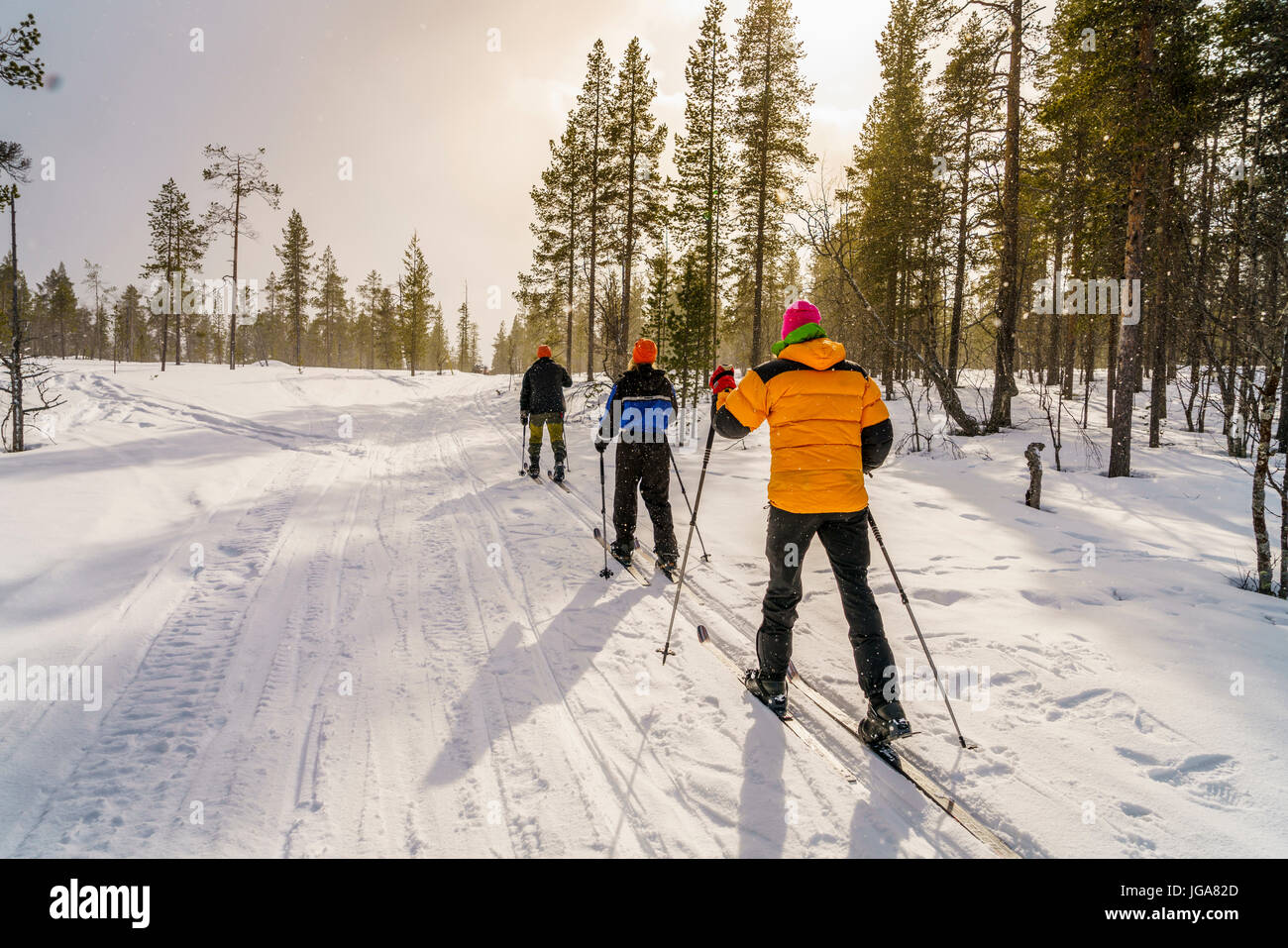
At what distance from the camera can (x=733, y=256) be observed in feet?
78.2

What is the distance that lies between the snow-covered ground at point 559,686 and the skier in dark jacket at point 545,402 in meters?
2.18

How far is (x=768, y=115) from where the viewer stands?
20.9 metres

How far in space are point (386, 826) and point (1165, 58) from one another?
1857 centimetres

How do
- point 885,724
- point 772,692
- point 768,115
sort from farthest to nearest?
point 768,115, point 772,692, point 885,724

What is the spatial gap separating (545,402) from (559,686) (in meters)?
7.31

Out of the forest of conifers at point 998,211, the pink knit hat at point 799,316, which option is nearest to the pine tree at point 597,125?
the forest of conifers at point 998,211

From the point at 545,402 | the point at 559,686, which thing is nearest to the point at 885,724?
the point at 559,686

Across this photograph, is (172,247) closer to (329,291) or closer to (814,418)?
(329,291)

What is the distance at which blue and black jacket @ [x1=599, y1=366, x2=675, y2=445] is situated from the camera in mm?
6602

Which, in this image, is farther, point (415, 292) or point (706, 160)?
point (415, 292)

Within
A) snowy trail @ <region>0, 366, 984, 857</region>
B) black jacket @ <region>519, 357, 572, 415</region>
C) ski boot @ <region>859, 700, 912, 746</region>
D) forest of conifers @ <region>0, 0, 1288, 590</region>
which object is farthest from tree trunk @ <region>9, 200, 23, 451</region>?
ski boot @ <region>859, 700, 912, 746</region>

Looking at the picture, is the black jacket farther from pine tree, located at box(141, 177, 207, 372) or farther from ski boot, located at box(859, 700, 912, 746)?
pine tree, located at box(141, 177, 207, 372)
